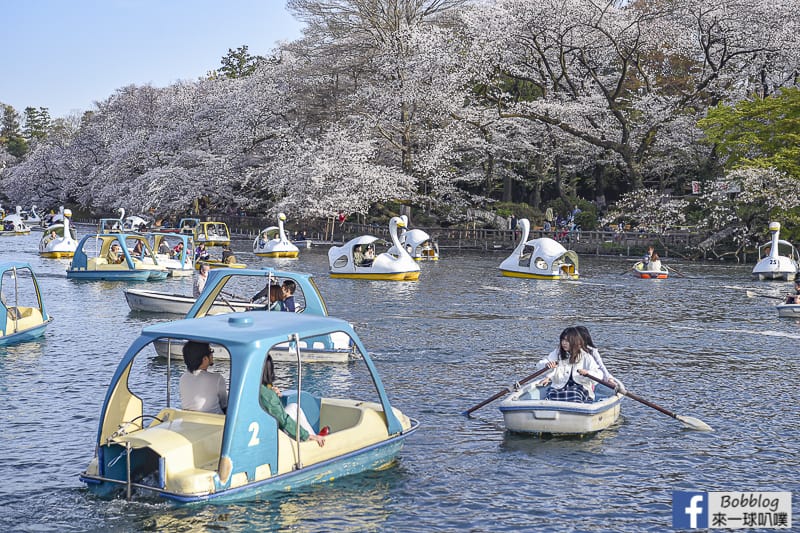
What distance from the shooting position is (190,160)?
7175 centimetres

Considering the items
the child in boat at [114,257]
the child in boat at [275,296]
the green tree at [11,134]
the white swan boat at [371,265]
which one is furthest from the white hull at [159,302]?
the green tree at [11,134]

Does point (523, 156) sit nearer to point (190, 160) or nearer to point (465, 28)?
point (465, 28)

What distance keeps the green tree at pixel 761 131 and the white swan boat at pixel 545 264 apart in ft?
42.8

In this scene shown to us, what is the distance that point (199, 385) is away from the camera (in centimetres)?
982

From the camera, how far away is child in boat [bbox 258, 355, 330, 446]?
9570 millimetres

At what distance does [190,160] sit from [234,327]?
64476 mm

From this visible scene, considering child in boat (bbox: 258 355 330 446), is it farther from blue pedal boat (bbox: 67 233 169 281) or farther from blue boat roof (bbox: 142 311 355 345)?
blue pedal boat (bbox: 67 233 169 281)

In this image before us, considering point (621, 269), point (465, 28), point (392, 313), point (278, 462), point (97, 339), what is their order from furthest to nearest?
point (465, 28) → point (621, 269) → point (392, 313) → point (97, 339) → point (278, 462)

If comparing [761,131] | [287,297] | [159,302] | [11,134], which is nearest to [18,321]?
[159,302]

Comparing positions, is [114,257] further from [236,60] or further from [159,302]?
[236,60]

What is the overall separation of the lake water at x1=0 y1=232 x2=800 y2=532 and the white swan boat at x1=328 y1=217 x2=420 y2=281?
7184mm

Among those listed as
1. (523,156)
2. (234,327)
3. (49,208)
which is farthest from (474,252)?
(49,208)

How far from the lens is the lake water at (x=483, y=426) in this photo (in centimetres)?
967

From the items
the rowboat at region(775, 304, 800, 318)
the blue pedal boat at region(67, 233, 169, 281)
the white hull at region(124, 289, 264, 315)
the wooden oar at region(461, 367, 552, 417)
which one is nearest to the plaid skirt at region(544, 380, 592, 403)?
the wooden oar at region(461, 367, 552, 417)
